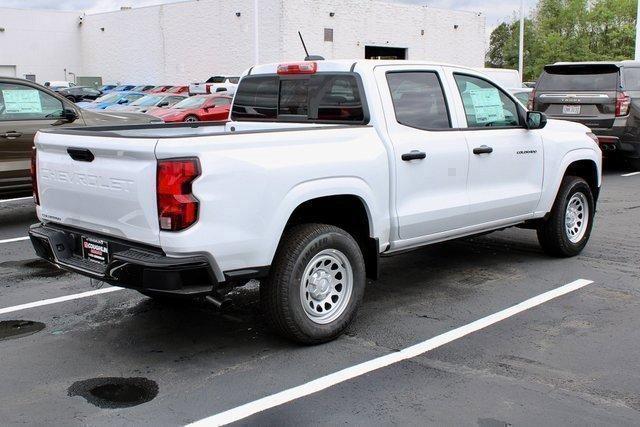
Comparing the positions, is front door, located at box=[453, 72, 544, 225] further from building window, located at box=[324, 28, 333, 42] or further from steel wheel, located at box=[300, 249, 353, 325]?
building window, located at box=[324, 28, 333, 42]

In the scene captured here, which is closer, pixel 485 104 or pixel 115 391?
pixel 115 391

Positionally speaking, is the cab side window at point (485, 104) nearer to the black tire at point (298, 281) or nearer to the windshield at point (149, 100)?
the black tire at point (298, 281)

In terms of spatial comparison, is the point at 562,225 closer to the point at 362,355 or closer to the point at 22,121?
the point at 362,355

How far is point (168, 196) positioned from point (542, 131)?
4.04 m

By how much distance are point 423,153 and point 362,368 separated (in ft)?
5.85

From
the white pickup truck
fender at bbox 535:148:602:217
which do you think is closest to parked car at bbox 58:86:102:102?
the white pickup truck

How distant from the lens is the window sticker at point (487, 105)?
6.12 m

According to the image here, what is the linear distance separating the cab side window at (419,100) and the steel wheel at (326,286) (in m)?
1.24

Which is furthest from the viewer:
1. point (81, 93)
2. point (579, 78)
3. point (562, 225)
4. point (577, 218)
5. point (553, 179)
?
point (81, 93)

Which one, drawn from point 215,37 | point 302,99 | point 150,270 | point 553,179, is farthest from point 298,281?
point 215,37

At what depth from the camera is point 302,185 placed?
4602 mm

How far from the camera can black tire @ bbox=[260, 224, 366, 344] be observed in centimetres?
457

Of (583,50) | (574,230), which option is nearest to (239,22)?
(583,50)

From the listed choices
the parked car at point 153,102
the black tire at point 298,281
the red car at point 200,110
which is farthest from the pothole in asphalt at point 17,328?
the parked car at point 153,102
